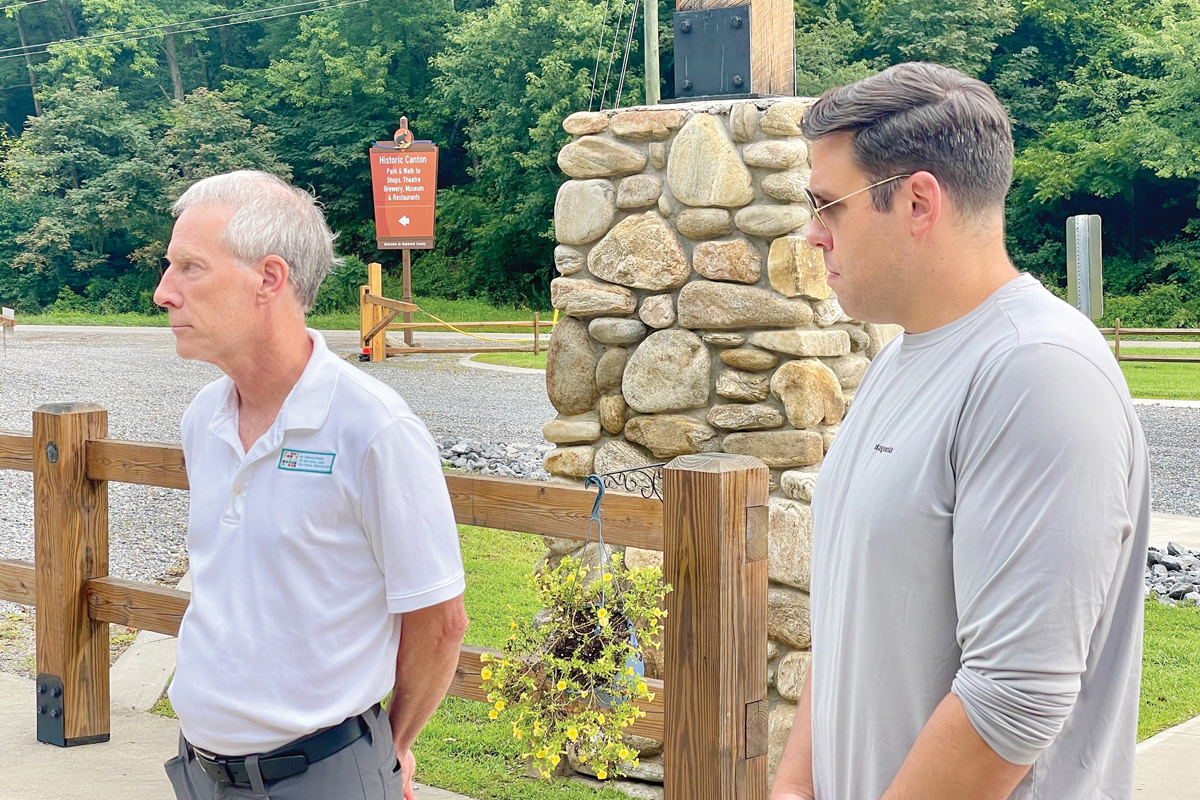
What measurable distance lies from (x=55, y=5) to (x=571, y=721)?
169ft

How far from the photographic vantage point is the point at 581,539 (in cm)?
320

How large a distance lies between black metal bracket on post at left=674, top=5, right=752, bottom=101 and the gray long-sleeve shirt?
2997mm

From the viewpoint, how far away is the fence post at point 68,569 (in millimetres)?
3965

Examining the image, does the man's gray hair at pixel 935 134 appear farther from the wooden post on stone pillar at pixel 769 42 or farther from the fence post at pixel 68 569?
the fence post at pixel 68 569

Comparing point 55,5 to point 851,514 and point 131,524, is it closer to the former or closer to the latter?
point 131,524

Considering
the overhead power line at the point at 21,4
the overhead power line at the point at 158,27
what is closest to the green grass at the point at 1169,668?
the overhead power line at the point at 158,27

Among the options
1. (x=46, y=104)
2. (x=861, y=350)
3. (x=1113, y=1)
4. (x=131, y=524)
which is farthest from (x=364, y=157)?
(x=861, y=350)

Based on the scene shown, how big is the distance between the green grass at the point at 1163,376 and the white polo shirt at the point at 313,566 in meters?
15.2

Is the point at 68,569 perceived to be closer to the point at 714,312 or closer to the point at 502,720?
the point at 502,720

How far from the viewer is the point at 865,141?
4.48 ft

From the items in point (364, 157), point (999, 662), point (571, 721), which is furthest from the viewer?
point (364, 157)

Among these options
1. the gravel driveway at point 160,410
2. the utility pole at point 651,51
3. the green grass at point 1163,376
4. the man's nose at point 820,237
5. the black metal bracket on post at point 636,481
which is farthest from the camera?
the green grass at point 1163,376

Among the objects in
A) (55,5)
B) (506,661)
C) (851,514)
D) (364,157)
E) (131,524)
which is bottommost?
(131,524)

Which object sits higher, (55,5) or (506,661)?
(55,5)
